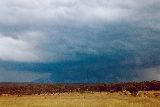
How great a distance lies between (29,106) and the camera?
5559cm

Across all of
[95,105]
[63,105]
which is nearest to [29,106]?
[63,105]

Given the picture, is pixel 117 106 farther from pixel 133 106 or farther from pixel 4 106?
pixel 4 106

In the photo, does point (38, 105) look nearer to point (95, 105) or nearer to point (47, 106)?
point (47, 106)

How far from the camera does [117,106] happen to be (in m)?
54.0

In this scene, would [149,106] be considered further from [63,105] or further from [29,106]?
[29,106]

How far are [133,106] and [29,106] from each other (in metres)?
15.8

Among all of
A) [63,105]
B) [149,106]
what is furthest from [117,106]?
[63,105]

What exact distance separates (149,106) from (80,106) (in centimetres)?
1040

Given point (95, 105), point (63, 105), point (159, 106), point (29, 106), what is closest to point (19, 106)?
point (29, 106)

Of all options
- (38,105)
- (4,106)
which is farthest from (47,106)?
(4,106)

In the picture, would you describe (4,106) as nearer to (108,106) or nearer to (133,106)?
(108,106)

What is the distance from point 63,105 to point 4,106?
911cm

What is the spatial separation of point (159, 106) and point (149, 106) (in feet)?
5.23

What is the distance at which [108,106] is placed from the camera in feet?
177
